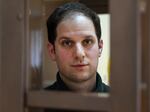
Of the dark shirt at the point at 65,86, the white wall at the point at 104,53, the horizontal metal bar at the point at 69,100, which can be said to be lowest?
the horizontal metal bar at the point at 69,100

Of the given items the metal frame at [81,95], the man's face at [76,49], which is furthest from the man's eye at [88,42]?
the metal frame at [81,95]

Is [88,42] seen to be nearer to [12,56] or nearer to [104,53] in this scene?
[104,53]

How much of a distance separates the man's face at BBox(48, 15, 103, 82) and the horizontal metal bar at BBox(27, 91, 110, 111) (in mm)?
106

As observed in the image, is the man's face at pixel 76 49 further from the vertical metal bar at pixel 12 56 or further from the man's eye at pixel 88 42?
the vertical metal bar at pixel 12 56

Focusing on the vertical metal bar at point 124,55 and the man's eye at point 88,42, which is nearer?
the vertical metal bar at point 124,55

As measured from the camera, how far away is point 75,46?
0.56 meters

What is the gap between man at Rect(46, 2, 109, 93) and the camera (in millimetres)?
561

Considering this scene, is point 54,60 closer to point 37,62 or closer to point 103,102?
point 37,62

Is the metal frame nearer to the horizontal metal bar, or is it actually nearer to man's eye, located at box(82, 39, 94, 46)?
the horizontal metal bar

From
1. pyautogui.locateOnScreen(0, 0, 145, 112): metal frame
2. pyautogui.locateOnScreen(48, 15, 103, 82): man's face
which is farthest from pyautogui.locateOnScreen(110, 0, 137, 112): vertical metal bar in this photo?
pyautogui.locateOnScreen(48, 15, 103, 82): man's face

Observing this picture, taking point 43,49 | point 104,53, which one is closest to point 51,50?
point 43,49

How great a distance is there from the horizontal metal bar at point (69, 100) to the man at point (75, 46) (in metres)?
0.05

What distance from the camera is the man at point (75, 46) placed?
56 cm

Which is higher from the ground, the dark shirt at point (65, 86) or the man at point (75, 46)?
the man at point (75, 46)
